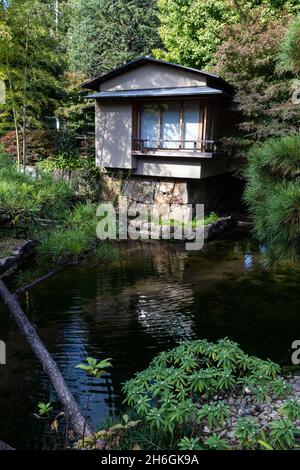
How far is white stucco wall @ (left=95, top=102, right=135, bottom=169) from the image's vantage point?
46.1ft

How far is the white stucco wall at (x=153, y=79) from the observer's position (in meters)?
12.9

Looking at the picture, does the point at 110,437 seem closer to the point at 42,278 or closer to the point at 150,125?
the point at 42,278

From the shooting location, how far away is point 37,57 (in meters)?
14.0

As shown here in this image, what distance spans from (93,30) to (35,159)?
32.1 ft

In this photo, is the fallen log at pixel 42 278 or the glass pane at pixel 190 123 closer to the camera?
the fallen log at pixel 42 278

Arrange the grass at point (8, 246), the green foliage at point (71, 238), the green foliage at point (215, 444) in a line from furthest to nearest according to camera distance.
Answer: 1. the grass at point (8, 246)
2. the green foliage at point (71, 238)
3. the green foliage at point (215, 444)

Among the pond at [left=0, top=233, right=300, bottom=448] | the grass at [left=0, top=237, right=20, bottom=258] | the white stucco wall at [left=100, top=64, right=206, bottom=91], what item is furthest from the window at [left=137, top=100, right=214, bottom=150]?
the grass at [left=0, top=237, right=20, bottom=258]

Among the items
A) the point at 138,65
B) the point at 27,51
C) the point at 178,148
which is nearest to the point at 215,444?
the point at 178,148

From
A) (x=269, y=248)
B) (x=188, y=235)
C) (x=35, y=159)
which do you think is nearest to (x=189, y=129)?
(x=188, y=235)

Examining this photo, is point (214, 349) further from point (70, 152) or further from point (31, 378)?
point (70, 152)

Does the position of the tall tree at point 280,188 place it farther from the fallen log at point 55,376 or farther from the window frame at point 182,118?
the window frame at point 182,118

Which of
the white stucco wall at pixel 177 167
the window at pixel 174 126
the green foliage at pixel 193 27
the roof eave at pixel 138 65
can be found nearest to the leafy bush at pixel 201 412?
the white stucco wall at pixel 177 167

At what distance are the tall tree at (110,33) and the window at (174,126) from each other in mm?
9709

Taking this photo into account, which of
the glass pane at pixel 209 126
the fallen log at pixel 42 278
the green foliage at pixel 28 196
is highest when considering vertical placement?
the glass pane at pixel 209 126
